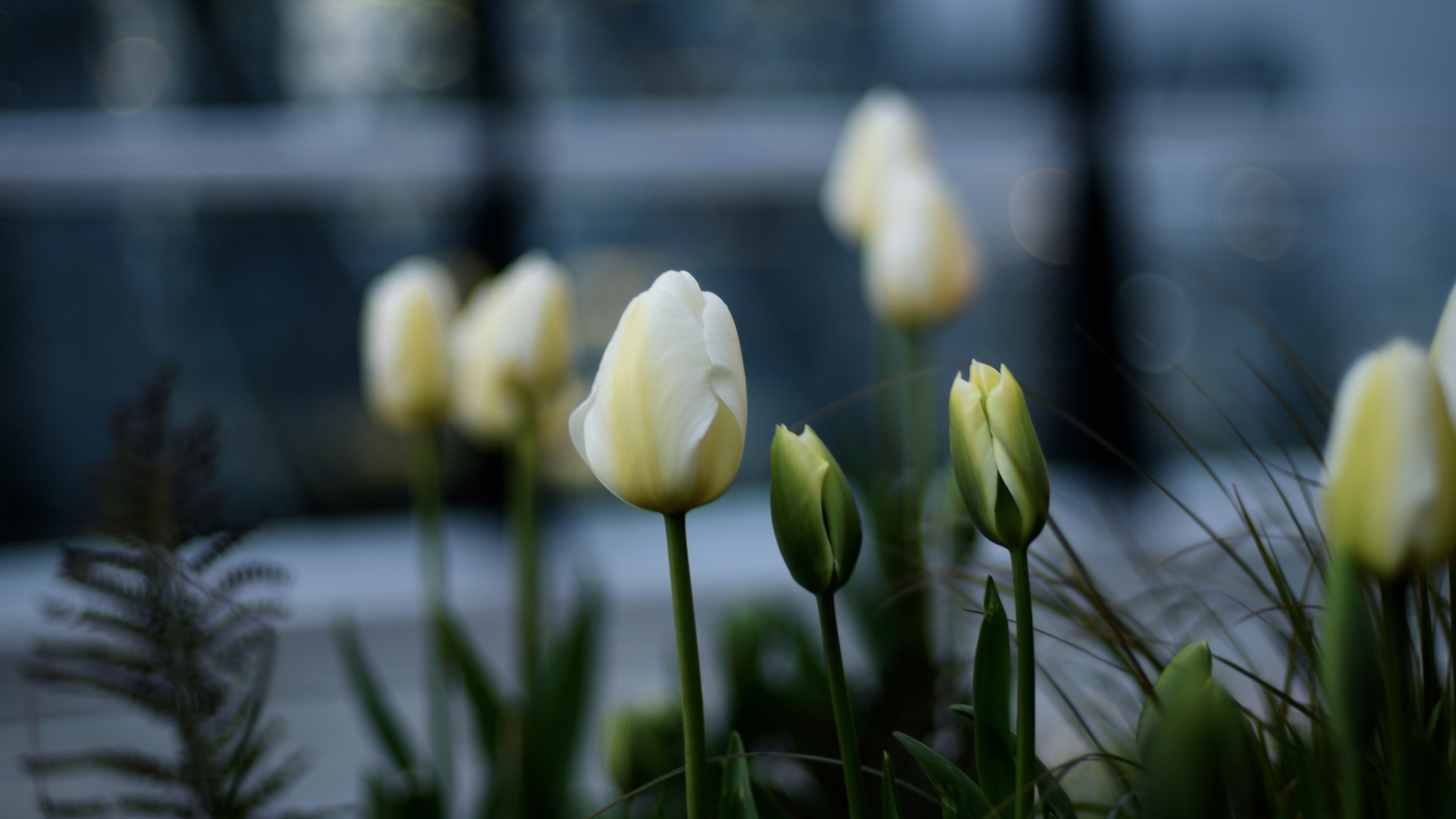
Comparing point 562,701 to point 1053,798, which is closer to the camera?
point 1053,798

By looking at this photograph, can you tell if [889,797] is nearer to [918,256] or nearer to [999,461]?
[999,461]

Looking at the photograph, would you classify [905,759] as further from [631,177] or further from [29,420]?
[29,420]

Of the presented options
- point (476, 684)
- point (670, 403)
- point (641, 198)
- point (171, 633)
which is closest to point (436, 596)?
point (476, 684)

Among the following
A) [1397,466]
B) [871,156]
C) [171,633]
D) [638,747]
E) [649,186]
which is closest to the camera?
[1397,466]

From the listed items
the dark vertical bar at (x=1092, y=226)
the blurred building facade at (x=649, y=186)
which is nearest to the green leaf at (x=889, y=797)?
the blurred building facade at (x=649, y=186)

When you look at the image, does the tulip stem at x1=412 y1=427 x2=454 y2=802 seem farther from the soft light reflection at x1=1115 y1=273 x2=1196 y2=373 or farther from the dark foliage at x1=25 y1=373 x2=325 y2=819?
the soft light reflection at x1=1115 y1=273 x2=1196 y2=373

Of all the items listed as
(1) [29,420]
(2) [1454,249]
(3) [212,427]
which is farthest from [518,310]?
(2) [1454,249]

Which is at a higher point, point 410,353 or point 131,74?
point 131,74
